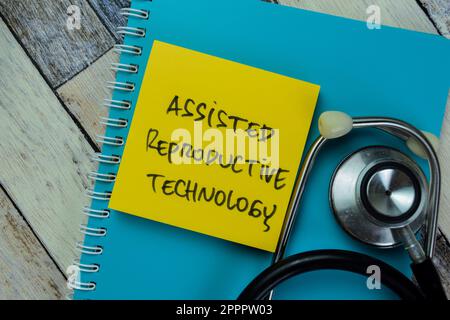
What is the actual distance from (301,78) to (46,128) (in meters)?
0.33

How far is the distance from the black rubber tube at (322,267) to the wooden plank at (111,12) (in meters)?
0.35

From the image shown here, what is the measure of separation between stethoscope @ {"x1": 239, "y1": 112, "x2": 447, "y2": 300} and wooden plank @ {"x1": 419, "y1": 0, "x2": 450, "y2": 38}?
A: 0.48ft

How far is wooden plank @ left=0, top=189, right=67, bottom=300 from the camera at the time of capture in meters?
0.58

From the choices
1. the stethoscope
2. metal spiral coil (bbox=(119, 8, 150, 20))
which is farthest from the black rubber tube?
metal spiral coil (bbox=(119, 8, 150, 20))

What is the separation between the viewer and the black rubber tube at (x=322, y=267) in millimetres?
472

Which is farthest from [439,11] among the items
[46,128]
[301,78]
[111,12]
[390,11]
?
[46,128]

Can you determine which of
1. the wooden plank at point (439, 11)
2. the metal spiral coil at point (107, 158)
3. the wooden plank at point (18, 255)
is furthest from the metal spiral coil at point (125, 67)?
the wooden plank at point (439, 11)

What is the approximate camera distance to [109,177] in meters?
0.57

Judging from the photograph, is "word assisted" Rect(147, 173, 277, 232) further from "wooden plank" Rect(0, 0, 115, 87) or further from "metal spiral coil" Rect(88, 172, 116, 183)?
"wooden plank" Rect(0, 0, 115, 87)

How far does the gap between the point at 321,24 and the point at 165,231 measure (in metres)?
0.32

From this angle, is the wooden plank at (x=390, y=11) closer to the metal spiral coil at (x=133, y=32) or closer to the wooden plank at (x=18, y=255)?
the metal spiral coil at (x=133, y=32)

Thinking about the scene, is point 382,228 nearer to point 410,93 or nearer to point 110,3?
point 410,93

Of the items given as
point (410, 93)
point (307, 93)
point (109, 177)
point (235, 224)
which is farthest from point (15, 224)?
point (410, 93)

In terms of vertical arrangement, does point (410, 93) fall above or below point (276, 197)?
above
